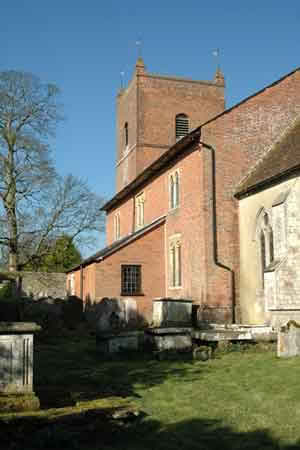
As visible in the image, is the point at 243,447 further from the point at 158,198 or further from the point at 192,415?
the point at 158,198

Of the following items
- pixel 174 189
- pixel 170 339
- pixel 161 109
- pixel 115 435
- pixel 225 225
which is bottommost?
pixel 115 435

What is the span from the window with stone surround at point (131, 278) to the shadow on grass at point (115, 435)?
58.6 ft

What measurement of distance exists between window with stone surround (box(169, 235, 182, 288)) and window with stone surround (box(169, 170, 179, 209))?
1683mm

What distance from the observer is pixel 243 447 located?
19.3 feet

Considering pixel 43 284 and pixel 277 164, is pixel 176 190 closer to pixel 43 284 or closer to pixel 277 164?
pixel 277 164

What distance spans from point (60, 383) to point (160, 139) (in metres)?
28.5

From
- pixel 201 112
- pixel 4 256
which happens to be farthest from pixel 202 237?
pixel 201 112

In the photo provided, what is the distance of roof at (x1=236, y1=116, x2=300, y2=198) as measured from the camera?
58.4ft

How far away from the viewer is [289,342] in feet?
40.5

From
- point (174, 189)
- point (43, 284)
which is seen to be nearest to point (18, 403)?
point (174, 189)

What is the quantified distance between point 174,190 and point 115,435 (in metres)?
18.6

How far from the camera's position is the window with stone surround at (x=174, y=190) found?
23.8 m

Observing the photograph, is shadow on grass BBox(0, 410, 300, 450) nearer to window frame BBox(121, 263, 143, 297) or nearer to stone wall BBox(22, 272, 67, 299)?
window frame BBox(121, 263, 143, 297)

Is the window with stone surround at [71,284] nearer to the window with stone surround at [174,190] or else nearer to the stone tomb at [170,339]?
the window with stone surround at [174,190]
